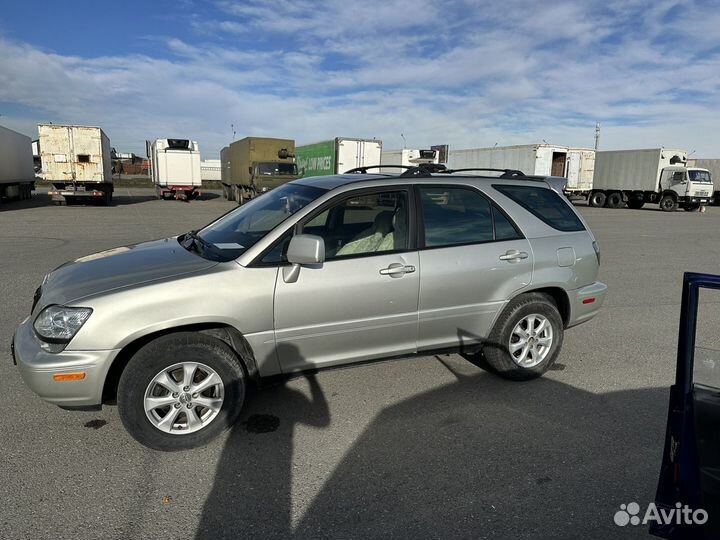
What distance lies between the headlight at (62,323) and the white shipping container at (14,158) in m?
23.5

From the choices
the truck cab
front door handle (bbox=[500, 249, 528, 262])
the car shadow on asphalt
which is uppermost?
the truck cab

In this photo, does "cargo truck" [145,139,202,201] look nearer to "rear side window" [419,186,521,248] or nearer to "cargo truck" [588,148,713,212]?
"cargo truck" [588,148,713,212]

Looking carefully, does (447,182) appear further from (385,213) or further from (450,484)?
(450,484)

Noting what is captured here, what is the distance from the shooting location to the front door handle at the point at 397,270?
139 inches

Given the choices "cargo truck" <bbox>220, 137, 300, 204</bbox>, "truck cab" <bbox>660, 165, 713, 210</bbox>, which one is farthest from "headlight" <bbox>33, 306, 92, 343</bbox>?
"truck cab" <bbox>660, 165, 713, 210</bbox>

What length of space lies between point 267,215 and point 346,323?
1112mm

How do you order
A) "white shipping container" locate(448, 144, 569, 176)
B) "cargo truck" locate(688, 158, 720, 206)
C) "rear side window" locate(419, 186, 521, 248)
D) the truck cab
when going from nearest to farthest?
"rear side window" locate(419, 186, 521, 248), the truck cab, "white shipping container" locate(448, 144, 569, 176), "cargo truck" locate(688, 158, 720, 206)

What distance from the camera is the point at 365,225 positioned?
4.03m

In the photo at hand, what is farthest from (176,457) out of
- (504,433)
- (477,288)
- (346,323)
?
(477,288)

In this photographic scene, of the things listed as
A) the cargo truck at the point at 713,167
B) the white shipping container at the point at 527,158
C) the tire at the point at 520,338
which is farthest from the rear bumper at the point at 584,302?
the cargo truck at the point at 713,167

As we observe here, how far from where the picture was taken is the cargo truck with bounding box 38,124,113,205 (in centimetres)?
2138

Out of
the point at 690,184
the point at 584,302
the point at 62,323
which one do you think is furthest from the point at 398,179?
the point at 690,184

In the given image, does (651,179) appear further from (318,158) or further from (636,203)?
(318,158)

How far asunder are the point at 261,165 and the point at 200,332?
2137 centimetres
